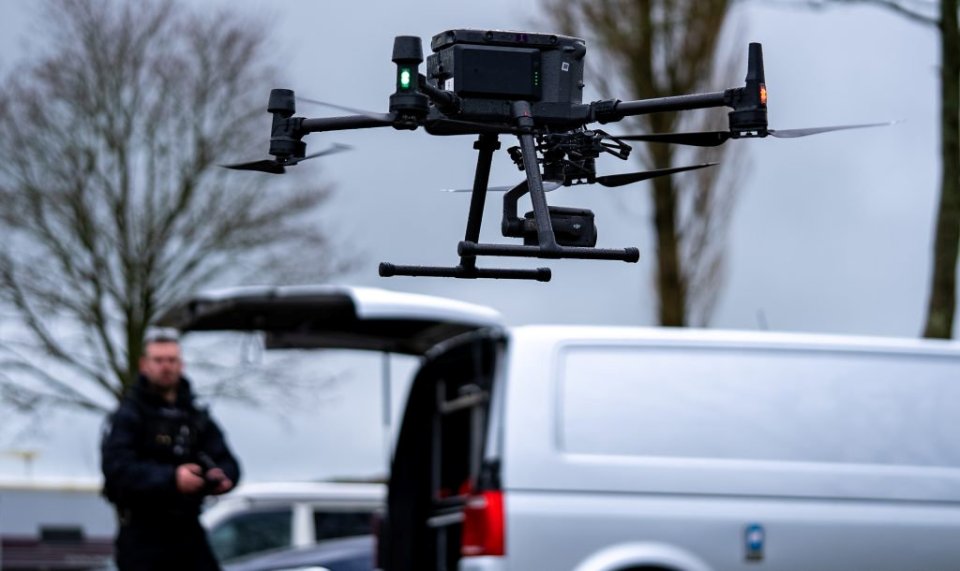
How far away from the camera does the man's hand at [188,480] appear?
9.89 metres

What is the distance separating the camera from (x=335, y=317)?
10.8 metres

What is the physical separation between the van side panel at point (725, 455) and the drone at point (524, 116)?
8.69ft

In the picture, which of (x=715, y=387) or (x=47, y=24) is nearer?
(x=715, y=387)

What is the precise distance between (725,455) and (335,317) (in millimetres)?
1990

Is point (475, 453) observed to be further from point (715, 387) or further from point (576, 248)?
point (576, 248)

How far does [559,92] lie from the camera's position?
23.4ft

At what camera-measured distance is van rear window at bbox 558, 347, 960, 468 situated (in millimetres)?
9977

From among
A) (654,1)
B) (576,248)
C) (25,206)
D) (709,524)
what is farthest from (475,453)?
(25,206)

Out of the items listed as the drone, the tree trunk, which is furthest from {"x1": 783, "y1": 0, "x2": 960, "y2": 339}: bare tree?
the drone

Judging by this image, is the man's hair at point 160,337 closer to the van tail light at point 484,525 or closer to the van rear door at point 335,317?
the van rear door at point 335,317

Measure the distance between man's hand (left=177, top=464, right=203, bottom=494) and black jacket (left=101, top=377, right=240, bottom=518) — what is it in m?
0.04

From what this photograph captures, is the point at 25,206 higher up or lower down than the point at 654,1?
lower down

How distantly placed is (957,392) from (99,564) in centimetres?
808

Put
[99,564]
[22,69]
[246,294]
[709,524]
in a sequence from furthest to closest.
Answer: [22,69]
[99,564]
[246,294]
[709,524]
